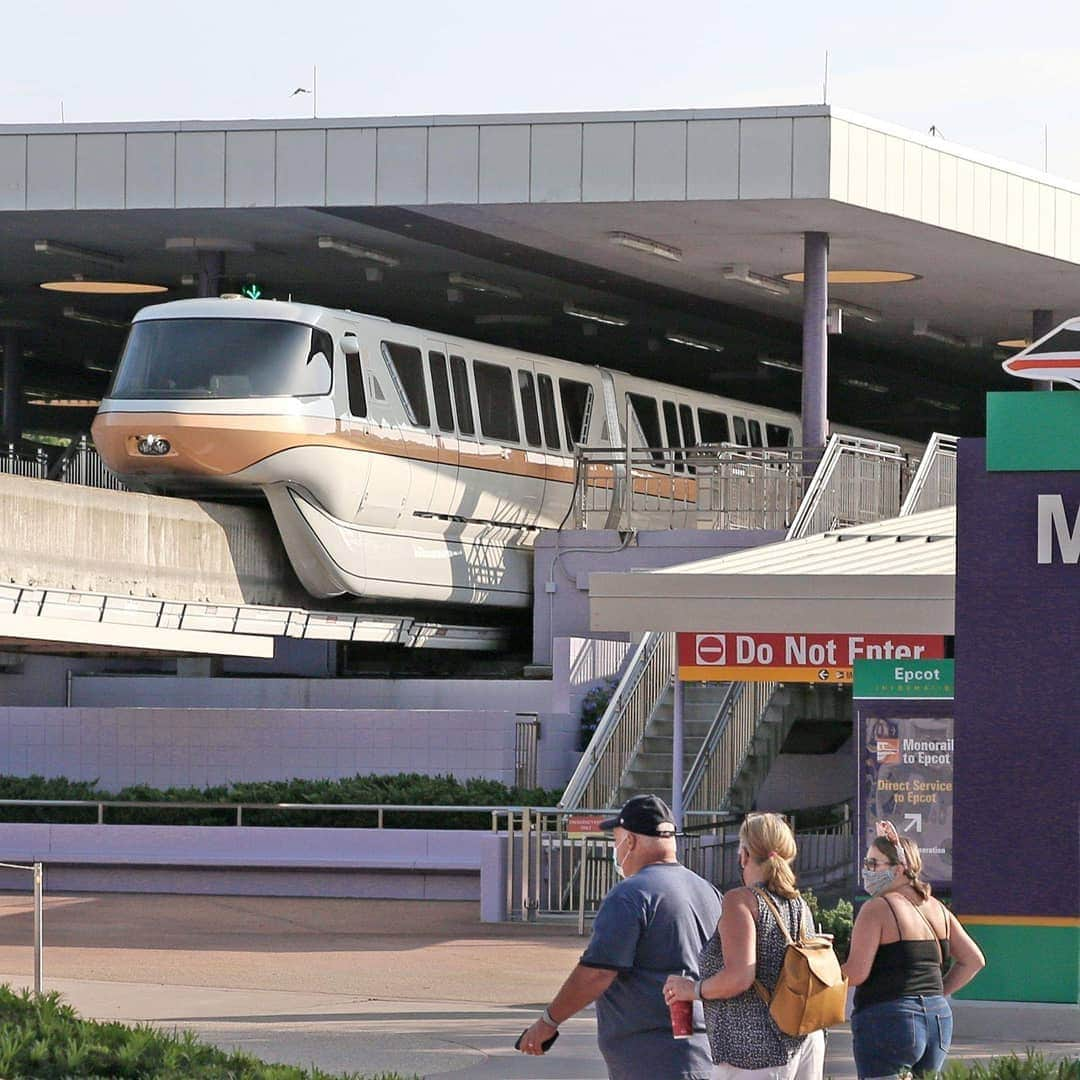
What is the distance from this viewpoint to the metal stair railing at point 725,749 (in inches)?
910

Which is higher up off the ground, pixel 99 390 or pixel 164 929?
pixel 99 390

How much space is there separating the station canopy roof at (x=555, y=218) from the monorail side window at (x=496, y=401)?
6.23 ft

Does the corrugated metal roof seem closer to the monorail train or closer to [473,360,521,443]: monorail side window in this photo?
the monorail train

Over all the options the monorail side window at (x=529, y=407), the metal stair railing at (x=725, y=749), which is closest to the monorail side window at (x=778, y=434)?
the monorail side window at (x=529, y=407)

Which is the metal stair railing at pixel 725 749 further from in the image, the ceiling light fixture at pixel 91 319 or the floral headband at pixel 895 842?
the ceiling light fixture at pixel 91 319

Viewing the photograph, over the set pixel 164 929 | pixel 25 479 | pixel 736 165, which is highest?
pixel 736 165

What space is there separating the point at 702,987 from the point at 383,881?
14.7m

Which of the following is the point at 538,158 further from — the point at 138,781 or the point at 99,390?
the point at 99,390

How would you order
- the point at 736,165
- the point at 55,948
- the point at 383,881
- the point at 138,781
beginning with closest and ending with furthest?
the point at 55,948 < the point at 383,881 < the point at 138,781 < the point at 736,165

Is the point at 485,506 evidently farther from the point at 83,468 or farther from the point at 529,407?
the point at 83,468

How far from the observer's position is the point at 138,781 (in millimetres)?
25453

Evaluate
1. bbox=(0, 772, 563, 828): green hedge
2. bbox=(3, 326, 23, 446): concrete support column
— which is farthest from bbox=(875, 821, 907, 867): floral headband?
bbox=(3, 326, 23, 446): concrete support column

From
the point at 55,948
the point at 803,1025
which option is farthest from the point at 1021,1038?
the point at 55,948

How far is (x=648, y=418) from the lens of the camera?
34.1 m
